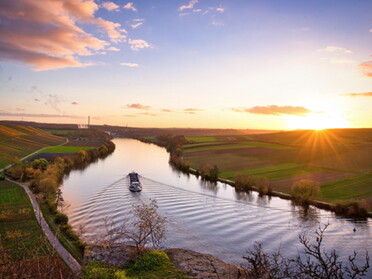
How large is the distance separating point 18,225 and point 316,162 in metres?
71.0

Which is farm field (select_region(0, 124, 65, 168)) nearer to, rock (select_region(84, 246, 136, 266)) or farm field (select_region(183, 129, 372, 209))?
farm field (select_region(183, 129, 372, 209))

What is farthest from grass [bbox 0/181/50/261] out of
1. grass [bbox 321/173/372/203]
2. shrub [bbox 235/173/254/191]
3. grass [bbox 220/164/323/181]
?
grass [bbox 321/173/372/203]

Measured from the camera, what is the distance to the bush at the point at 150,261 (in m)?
24.4

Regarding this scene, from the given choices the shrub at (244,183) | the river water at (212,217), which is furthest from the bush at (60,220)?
the shrub at (244,183)

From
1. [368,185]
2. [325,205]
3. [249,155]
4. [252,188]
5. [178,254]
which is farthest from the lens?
[249,155]

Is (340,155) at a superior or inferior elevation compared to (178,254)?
superior

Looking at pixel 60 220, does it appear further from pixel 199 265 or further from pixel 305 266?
pixel 305 266

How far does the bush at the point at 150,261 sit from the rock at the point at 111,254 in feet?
5.14

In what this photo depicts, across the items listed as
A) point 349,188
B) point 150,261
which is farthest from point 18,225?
point 349,188

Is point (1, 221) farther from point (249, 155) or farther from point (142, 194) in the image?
point (249, 155)

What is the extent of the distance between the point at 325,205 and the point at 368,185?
1297cm

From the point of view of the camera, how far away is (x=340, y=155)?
7906cm

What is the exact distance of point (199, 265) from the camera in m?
26.3

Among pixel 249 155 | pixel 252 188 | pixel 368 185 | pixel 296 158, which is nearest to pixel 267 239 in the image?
pixel 252 188
